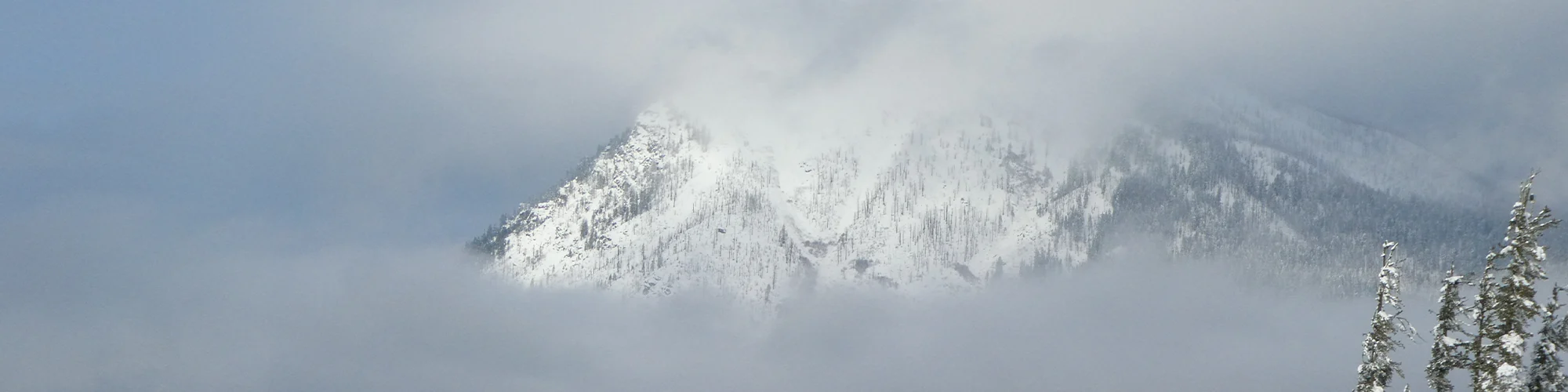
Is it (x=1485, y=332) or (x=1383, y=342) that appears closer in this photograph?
(x=1485, y=332)

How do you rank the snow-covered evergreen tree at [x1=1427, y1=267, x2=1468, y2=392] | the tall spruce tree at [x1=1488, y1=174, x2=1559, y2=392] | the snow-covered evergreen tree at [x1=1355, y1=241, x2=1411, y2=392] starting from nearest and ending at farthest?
the tall spruce tree at [x1=1488, y1=174, x2=1559, y2=392]
the snow-covered evergreen tree at [x1=1427, y1=267, x2=1468, y2=392]
the snow-covered evergreen tree at [x1=1355, y1=241, x2=1411, y2=392]

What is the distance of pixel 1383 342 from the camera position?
58.3m

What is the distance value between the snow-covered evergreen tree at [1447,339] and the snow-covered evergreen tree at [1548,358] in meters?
2.66

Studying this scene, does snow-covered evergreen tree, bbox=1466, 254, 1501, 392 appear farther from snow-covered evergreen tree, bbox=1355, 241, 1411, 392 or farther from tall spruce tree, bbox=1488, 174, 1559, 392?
snow-covered evergreen tree, bbox=1355, 241, 1411, 392

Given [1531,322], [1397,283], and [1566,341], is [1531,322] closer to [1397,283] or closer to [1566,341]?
[1566,341]

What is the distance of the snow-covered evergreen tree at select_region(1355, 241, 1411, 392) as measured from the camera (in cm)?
5662

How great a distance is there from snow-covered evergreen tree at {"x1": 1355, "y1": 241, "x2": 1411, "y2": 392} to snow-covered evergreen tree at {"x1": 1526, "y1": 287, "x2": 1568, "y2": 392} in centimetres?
488

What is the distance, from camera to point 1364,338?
60781 mm

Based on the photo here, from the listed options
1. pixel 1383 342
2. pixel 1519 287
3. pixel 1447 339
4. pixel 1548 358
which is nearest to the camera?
pixel 1519 287

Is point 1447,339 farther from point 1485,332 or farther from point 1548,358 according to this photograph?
point 1548,358

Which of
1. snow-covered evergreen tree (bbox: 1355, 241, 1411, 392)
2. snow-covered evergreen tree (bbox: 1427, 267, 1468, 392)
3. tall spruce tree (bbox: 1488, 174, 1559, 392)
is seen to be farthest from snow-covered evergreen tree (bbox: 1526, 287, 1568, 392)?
snow-covered evergreen tree (bbox: 1355, 241, 1411, 392)

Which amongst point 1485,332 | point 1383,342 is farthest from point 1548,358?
point 1383,342

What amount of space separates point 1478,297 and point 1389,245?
3.97 m

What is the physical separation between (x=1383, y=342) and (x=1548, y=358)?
6559mm
